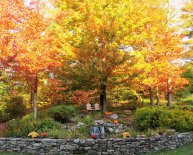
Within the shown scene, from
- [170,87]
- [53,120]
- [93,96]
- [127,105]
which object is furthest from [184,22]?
[53,120]

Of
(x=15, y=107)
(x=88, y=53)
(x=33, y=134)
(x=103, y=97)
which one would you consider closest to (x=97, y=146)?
(x=33, y=134)

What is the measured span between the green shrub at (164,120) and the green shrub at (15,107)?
9597mm

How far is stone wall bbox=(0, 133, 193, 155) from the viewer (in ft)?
40.3

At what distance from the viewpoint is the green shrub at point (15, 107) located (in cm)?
1930

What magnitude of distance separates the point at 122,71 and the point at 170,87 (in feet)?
17.5

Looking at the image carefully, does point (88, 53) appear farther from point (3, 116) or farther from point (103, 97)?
point (3, 116)

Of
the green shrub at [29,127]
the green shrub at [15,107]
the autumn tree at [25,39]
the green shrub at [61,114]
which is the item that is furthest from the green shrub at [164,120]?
the green shrub at [15,107]

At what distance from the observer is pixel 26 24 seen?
14.9m

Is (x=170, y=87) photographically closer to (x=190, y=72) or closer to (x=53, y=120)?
(x=190, y=72)

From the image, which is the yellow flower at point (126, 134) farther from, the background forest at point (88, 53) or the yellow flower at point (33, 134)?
the background forest at point (88, 53)

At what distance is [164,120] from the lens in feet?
45.3

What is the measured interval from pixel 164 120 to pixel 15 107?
35.9ft

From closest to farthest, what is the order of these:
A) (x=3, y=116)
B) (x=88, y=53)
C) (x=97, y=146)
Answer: (x=97, y=146)
(x=88, y=53)
(x=3, y=116)

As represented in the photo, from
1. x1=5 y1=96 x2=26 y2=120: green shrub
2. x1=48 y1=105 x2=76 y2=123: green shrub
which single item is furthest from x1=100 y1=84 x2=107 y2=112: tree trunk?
x1=5 y1=96 x2=26 y2=120: green shrub
